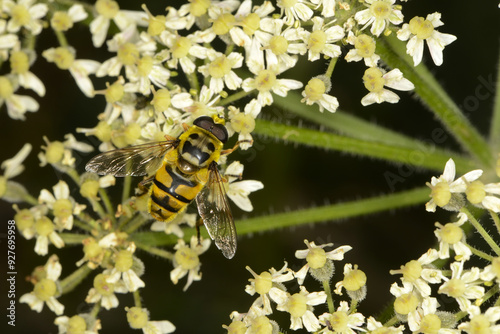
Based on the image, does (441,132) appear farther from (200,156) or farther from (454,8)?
(200,156)

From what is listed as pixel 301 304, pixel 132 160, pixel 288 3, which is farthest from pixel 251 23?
pixel 301 304

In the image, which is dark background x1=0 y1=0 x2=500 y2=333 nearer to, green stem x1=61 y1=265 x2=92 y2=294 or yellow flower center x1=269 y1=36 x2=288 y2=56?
green stem x1=61 y1=265 x2=92 y2=294

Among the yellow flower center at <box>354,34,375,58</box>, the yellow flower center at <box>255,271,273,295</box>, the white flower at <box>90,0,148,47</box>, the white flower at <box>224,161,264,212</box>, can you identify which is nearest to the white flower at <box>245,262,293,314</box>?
the yellow flower center at <box>255,271,273,295</box>

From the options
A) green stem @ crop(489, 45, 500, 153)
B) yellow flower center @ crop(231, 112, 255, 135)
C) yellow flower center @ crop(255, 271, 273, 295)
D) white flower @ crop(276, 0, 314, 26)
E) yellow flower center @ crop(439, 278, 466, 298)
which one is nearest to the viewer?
yellow flower center @ crop(439, 278, 466, 298)

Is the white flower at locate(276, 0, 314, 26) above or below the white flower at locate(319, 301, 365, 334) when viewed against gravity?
above

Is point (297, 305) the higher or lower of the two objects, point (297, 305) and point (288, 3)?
the lower

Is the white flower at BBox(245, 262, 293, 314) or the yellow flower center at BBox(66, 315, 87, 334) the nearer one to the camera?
the white flower at BBox(245, 262, 293, 314)

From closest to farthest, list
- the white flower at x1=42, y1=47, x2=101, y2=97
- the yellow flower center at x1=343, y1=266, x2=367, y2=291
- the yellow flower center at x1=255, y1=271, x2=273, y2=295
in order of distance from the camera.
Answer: the yellow flower center at x1=343, y1=266, x2=367, y2=291
the yellow flower center at x1=255, y1=271, x2=273, y2=295
the white flower at x1=42, y1=47, x2=101, y2=97

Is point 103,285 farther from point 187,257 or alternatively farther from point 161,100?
point 161,100

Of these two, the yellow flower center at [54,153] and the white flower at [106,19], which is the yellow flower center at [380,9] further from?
the yellow flower center at [54,153]
